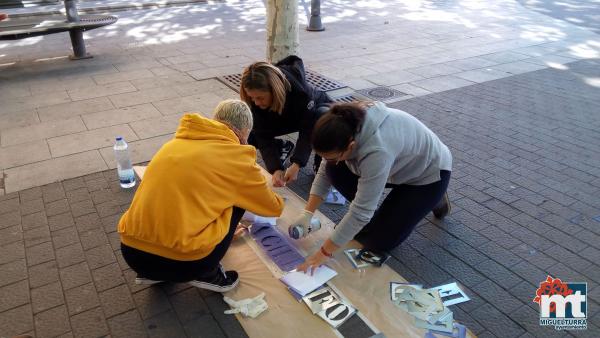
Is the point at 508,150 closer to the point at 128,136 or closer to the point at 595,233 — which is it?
the point at 595,233

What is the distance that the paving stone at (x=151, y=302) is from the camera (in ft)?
7.94

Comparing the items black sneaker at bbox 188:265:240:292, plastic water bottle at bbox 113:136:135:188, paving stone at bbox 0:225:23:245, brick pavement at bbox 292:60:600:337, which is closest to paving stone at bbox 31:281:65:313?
paving stone at bbox 0:225:23:245

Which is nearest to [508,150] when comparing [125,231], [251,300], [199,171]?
[251,300]

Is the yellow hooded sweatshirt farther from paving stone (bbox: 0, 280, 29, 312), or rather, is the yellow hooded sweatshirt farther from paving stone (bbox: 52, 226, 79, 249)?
paving stone (bbox: 52, 226, 79, 249)

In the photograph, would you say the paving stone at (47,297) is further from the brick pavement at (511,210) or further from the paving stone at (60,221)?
the brick pavement at (511,210)

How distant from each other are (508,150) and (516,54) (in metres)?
3.90

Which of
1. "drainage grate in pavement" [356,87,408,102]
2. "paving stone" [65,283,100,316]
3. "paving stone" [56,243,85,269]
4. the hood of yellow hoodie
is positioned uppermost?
the hood of yellow hoodie

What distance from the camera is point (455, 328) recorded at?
2322 millimetres

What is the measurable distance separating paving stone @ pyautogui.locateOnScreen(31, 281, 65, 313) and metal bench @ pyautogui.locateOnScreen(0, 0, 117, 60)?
4.40 metres

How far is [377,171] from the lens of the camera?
7.57 feet

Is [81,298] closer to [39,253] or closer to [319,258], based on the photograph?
[39,253]

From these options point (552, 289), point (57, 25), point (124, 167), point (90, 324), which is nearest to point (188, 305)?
point (90, 324)

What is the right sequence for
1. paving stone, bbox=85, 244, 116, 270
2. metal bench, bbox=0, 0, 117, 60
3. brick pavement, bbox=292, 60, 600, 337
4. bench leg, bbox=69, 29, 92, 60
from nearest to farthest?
1. brick pavement, bbox=292, 60, 600, 337
2. paving stone, bbox=85, 244, 116, 270
3. metal bench, bbox=0, 0, 117, 60
4. bench leg, bbox=69, 29, 92, 60

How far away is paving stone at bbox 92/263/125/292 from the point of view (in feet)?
8.45
